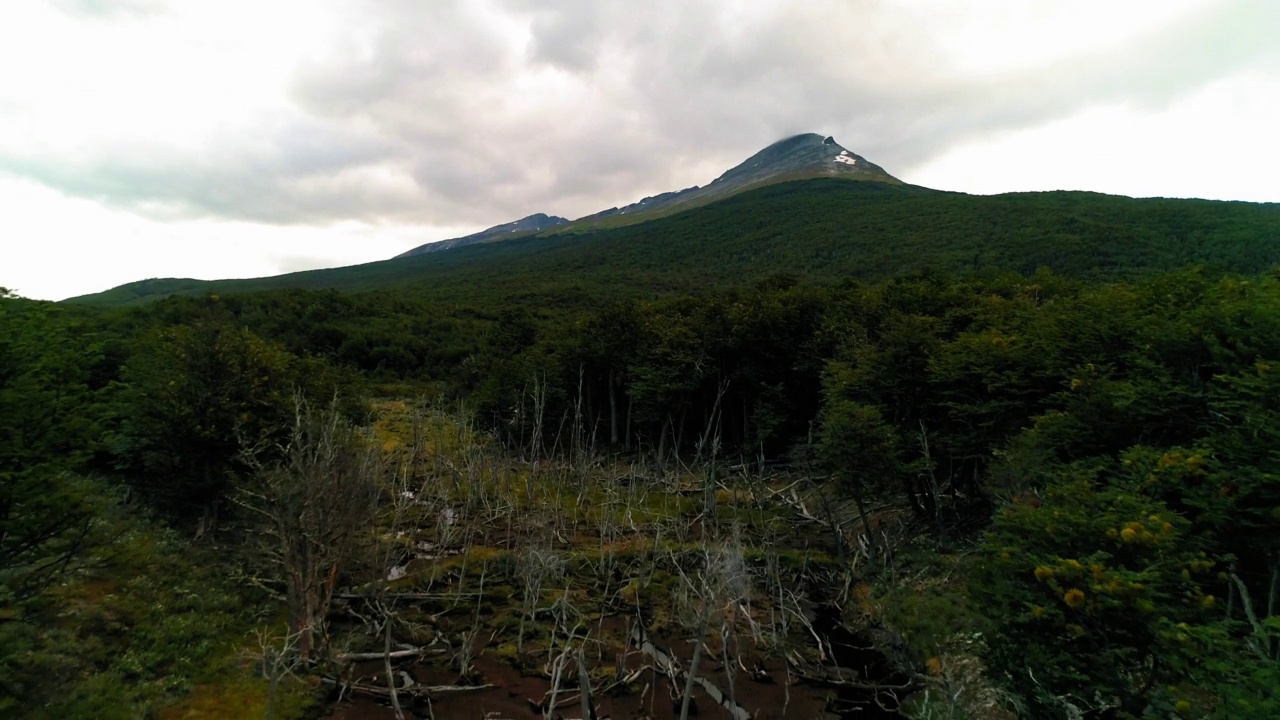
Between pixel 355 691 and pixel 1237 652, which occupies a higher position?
pixel 1237 652

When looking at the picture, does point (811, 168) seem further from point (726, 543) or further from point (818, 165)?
point (726, 543)

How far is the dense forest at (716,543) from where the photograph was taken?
9.57m

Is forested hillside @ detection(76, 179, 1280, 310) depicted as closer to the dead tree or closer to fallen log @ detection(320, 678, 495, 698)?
fallen log @ detection(320, 678, 495, 698)

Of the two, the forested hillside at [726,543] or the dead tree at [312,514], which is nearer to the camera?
the forested hillside at [726,543]

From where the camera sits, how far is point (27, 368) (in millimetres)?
A: 10523

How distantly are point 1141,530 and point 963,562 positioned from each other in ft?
34.5

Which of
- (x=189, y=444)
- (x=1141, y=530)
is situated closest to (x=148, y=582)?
(x=189, y=444)

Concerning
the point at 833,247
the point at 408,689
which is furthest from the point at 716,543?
the point at 833,247

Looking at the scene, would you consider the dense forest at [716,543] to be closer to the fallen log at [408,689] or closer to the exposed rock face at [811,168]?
the fallen log at [408,689]

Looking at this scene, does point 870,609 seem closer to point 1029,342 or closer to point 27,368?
point 1029,342

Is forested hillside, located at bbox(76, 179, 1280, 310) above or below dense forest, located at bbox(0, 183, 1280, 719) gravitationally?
above

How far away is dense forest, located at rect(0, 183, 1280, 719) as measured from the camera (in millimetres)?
9570

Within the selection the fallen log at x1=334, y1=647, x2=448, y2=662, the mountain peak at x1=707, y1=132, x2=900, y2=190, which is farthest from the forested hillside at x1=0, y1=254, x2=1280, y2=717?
the mountain peak at x1=707, y1=132, x2=900, y2=190

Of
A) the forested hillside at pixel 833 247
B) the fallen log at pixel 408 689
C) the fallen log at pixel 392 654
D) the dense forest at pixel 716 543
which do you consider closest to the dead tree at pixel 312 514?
the dense forest at pixel 716 543
